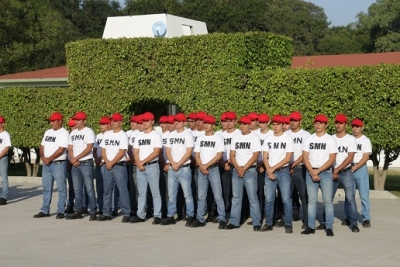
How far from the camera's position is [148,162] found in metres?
12.9

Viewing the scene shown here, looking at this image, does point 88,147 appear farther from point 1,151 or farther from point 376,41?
point 376,41

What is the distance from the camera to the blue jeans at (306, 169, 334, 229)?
11570 mm

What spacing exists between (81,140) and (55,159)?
614 mm

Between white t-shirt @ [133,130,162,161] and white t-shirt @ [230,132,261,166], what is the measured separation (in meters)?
1.39

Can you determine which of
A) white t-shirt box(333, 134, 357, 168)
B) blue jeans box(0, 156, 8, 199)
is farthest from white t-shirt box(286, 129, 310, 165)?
blue jeans box(0, 156, 8, 199)

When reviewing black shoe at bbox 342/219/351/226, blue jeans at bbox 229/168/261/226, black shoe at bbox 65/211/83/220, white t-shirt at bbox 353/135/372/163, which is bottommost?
black shoe at bbox 342/219/351/226

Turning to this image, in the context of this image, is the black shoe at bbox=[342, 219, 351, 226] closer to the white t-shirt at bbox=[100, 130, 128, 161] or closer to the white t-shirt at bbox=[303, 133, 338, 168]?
the white t-shirt at bbox=[303, 133, 338, 168]

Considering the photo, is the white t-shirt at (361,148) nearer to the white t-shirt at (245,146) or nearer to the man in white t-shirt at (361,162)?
the man in white t-shirt at (361,162)

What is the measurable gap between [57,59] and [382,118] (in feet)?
119

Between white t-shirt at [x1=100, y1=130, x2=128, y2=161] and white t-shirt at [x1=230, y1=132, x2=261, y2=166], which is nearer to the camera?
white t-shirt at [x1=230, y1=132, x2=261, y2=166]

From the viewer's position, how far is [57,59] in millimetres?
51000

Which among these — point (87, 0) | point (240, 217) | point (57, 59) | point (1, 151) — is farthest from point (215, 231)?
point (87, 0)

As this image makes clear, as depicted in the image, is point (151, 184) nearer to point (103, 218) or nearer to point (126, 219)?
point (126, 219)

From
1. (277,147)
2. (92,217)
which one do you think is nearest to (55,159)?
(92,217)
